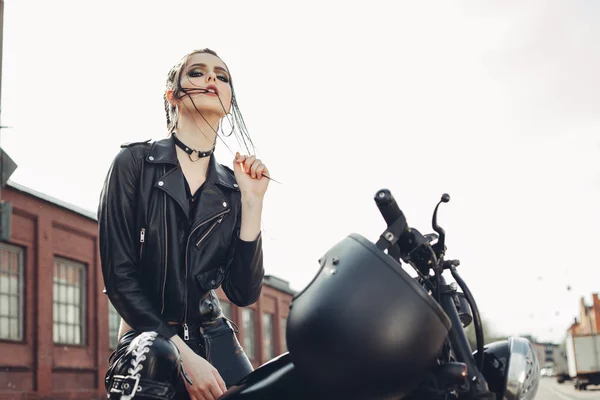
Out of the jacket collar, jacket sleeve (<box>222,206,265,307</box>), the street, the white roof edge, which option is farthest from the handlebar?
the street

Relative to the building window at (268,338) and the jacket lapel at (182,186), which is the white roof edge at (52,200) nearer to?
the jacket lapel at (182,186)

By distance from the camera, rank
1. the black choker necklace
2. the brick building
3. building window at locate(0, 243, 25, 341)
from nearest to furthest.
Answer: the black choker necklace < building window at locate(0, 243, 25, 341) < the brick building

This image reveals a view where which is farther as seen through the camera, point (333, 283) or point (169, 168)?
point (169, 168)

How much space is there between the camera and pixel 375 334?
1393mm

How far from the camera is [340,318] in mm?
1407

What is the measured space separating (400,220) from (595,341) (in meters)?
44.1

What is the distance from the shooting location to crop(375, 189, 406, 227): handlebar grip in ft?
4.95

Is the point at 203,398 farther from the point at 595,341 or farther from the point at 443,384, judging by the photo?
the point at 595,341

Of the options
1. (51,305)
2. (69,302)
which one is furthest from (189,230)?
(69,302)

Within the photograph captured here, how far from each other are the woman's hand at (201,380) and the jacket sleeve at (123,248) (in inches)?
6.1

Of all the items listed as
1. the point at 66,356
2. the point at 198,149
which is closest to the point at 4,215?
the point at 198,149

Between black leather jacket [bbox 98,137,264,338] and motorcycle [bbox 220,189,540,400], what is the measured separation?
66 centimetres

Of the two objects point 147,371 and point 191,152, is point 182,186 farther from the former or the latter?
point 147,371

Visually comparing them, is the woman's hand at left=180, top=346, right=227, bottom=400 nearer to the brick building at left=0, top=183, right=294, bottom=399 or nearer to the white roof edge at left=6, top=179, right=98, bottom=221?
the brick building at left=0, top=183, right=294, bottom=399
